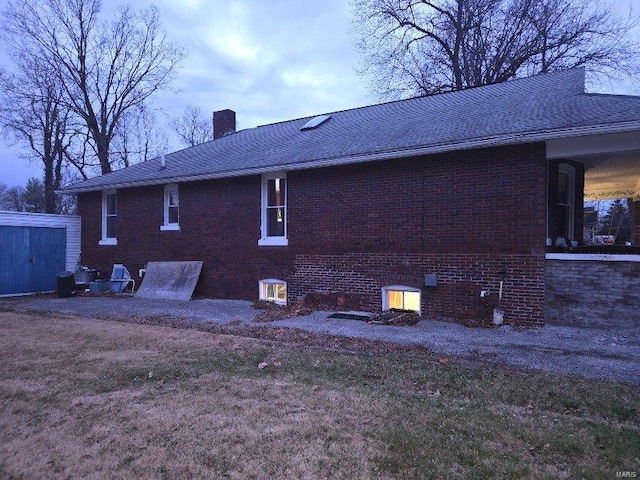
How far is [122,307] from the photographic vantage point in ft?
39.4

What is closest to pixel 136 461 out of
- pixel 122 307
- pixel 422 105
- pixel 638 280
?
pixel 638 280

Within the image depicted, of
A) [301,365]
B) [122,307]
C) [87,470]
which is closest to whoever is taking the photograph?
[87,470]

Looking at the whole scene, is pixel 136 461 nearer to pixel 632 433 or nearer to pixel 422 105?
pixel 632 433

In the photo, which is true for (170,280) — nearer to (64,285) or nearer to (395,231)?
(64,285)

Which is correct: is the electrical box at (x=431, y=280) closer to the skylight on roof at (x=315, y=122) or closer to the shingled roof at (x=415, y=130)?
the shingled roof at (x=415, y=130)

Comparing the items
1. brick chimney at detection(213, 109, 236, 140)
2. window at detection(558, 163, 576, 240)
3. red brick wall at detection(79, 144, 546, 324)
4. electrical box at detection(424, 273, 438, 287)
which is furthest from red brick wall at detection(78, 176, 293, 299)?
brick chimney at detection(213, 109, 236, 140)

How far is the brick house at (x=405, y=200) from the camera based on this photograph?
344 inches

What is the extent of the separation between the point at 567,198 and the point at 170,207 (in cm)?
1131

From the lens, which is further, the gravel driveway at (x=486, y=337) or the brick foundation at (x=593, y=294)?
the brick foundation at (x=593, y=294)

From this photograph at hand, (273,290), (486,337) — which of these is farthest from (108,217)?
(486,337)

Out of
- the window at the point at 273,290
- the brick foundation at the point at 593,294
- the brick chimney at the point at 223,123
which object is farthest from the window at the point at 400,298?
the brick chimney at the point at 223,123

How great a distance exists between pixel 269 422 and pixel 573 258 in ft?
21.9

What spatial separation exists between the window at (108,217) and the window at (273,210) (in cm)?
701

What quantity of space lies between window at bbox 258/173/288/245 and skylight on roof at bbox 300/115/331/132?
134 inches
